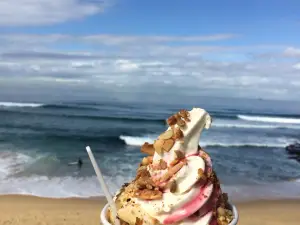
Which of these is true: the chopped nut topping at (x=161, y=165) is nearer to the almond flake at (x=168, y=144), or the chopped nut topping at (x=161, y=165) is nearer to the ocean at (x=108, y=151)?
the almond flake at (x=168, y=144)

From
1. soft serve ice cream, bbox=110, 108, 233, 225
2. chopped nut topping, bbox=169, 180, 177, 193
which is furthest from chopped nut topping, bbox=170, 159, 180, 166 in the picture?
chopped nut topping, bbox=169, 180, 177, 193


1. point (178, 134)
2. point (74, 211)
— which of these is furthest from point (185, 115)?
point (74, 211)

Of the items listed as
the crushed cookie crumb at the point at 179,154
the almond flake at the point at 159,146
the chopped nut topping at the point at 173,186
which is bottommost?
the chopped nut topping at the point at 173,186

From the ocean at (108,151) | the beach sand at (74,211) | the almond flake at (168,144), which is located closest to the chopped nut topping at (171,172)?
the almond flake at (168,144)

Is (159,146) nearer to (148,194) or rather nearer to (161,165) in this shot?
(161,165)

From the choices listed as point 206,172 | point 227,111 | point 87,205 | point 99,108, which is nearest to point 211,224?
point 206,172

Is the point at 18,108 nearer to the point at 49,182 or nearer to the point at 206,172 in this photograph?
the point at 49,182

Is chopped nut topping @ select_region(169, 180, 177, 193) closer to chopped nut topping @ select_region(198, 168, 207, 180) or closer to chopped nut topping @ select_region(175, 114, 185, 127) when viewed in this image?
chopped nut topping @ select_region(198, 168, 207, 180)
